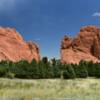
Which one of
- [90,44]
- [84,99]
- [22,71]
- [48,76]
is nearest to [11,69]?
[22,71]

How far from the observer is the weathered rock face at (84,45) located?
180 meters

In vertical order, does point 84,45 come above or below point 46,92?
above

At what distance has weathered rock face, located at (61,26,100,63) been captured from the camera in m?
180

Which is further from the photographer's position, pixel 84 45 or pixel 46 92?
pixel 84 45

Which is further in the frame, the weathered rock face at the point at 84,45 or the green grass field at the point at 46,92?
the weathered rock face at the point at 84,45

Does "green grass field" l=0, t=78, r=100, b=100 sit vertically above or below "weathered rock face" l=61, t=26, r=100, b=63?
below

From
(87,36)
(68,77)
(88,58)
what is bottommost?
(68,77)

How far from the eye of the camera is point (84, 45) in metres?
187

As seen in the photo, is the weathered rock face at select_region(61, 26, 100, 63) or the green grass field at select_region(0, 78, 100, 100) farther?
the weathered rock face at select_region(61, 26, 100, 63)

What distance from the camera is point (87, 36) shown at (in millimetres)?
191375

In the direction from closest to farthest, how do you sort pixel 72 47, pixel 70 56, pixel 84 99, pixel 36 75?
pixel 84 99
pixel 36 75
pixel 70 56
pixel 72 47

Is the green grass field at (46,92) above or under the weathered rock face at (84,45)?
under

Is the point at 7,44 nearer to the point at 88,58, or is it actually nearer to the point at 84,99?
the point at 88,58

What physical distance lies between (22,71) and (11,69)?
380cm
